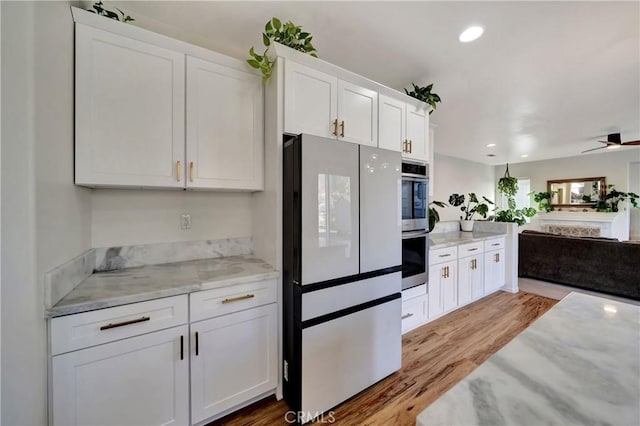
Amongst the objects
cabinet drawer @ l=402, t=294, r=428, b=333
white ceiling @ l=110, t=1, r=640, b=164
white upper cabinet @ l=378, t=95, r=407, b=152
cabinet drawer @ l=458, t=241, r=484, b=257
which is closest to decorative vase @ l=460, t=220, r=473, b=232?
cabinet drawer @ l=458, t=241, r=484, b=257

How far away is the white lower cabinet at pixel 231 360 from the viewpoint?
138 cm

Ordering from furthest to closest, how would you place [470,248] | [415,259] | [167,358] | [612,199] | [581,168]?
[581,168] → [612,199] → [470,248] → [415,259] → [167,358]

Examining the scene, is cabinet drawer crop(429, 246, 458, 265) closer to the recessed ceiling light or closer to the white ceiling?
the white ceiling

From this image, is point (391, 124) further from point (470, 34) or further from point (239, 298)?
point (239, 298)

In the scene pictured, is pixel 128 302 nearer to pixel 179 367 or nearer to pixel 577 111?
pixel 179 367

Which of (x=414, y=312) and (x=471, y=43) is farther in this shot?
(x=414, y=312)

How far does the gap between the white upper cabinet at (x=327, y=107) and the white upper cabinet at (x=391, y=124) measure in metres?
0.07

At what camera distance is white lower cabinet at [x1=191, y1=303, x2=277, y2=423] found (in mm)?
1385

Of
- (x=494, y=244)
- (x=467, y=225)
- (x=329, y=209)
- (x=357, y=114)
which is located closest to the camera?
(x=329, y=209)

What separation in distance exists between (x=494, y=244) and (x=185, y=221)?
4.06 metres

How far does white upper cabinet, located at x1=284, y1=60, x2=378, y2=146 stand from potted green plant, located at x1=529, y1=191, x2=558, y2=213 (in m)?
7.07

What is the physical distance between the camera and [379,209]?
1.77 m

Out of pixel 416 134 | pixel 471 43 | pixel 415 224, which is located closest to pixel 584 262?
pixel 415 224

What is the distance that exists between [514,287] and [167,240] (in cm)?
475
